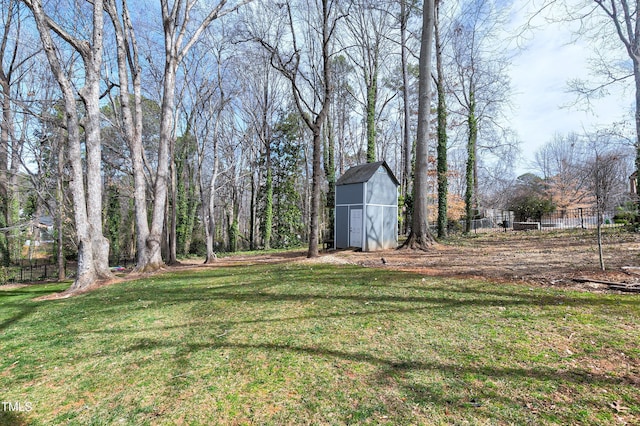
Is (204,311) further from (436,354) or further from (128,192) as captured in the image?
(128,192)

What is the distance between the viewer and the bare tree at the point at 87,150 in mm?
7863

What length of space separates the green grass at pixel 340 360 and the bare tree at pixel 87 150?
10.1 feet

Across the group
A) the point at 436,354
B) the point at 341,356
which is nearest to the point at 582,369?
the point at 436,354

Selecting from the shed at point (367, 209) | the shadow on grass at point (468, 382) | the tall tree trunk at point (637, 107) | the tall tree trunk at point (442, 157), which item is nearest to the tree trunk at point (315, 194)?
the shed at point (367, 209)

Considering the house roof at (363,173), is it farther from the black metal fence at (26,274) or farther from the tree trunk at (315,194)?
the black metal fence at (26,274)

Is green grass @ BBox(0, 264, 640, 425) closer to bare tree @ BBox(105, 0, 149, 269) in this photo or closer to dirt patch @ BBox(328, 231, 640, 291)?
dirt patch @ BBox(328, 231, 640, 291)

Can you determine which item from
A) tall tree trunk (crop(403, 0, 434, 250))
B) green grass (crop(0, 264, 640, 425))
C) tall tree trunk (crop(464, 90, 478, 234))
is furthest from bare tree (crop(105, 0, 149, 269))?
tall tree trunk (crop(464, 90, 478, 234))

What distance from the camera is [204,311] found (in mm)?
4910

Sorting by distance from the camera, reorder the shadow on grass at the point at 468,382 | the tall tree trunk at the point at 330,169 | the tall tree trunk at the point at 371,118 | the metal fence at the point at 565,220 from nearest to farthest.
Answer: the shadow on grass at the point at 468,382
the metal fence at the point at 565,220
the tall tree trunk at the point at 371,118
the tall tree trunk at the point at 330,169

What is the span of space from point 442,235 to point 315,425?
15.5m

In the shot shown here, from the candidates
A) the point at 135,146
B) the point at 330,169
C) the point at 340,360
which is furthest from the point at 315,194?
the point at 330,169

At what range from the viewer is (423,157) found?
11.7m

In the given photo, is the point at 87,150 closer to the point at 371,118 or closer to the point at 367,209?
the point at 367,209

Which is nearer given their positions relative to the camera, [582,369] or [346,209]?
[582,369]
